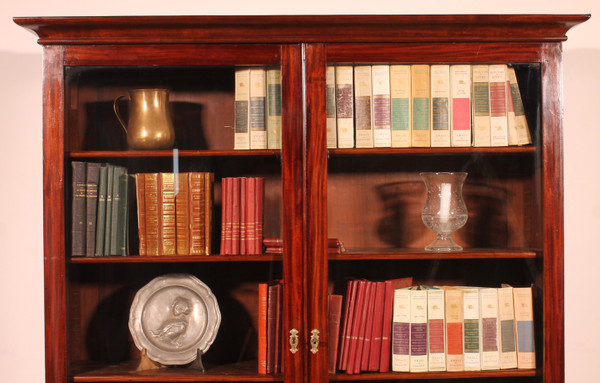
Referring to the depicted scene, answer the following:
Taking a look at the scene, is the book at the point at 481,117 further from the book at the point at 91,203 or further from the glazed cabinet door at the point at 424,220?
the book at the point at 91,203

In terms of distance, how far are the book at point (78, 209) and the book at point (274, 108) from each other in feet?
1.85

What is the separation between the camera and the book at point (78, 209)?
1666 mm

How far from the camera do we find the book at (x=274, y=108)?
5.49 feet

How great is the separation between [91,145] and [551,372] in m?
1.52

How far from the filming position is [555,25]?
1.67 m

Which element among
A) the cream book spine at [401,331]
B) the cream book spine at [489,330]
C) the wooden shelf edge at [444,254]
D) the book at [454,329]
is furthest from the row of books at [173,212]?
the cream book spine at [489,330]

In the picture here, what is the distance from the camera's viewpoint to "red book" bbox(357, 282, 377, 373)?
5.57 ft

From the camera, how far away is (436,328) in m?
1.71

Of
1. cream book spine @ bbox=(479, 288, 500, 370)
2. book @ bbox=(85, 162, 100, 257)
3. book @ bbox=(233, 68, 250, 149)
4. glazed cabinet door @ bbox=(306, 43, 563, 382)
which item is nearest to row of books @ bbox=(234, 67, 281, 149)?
book @ bbox=(233, 68, 250, 149)

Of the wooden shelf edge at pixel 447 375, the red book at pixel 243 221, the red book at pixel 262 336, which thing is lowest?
the wooden shelf edge at pixel 447 375

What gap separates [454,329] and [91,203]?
45.3 inches

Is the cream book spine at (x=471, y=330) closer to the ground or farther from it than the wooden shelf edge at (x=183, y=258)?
closer to the ground

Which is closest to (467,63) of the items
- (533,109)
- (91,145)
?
(533,109)

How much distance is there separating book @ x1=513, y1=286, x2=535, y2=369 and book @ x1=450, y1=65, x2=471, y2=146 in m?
0.49
